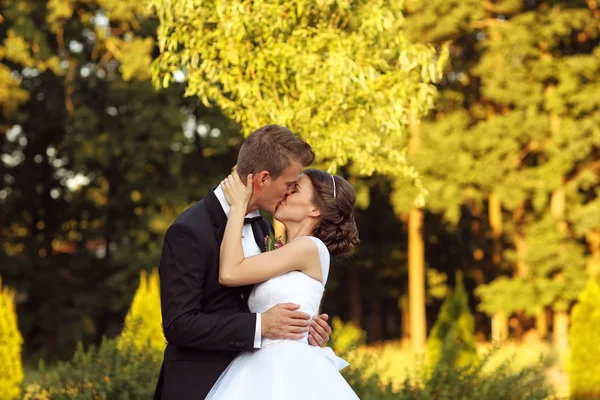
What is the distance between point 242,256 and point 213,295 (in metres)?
0.22

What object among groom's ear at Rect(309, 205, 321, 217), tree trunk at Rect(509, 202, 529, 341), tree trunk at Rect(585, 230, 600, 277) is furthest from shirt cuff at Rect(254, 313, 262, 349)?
tree trunk at Rect(509, 202, 529, 341)

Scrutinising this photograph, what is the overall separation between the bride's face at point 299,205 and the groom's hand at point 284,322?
0.54 m

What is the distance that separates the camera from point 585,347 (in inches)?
725

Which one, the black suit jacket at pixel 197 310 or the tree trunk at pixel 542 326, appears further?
the tree trunk at pixel 542 326

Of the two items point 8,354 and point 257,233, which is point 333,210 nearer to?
point 257,233

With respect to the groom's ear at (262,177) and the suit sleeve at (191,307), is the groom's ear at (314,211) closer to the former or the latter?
the groom's ear at (262,177)

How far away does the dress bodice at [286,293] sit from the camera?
4047 mm

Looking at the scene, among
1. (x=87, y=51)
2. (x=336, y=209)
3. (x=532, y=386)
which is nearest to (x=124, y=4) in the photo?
(x=87, y=51)

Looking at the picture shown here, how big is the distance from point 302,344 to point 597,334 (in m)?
15.7

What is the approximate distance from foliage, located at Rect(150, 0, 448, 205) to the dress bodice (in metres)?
4.38

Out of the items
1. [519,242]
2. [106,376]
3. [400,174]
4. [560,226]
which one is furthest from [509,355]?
[106,376]

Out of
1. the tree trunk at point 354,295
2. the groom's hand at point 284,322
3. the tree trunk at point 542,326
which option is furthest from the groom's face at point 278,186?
the tree trunk at point 354,295

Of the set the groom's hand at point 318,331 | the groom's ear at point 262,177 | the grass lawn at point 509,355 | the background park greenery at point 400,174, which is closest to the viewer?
the groom's ear at point 262,177

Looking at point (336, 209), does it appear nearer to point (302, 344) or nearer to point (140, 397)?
point (302, 344)
